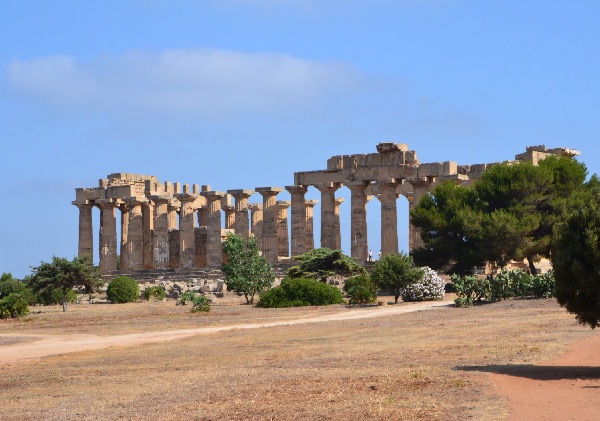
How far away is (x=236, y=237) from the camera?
45906 mm

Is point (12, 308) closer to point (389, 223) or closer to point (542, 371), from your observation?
point (389, 223)

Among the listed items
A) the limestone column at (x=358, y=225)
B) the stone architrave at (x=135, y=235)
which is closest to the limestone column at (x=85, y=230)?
the stone architrave at (x=135, y=235)

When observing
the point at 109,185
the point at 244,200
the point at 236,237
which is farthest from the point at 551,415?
the point at 109,185

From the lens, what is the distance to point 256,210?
74562 millimetres

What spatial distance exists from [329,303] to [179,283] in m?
18.9

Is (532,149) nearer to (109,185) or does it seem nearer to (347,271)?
(347,271)

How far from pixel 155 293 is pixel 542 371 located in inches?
1494

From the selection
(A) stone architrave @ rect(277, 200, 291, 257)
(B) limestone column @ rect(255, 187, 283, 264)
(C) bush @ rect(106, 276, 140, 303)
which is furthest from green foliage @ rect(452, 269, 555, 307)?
(A) stone architrave @ rect(277, 200, 291, 257)

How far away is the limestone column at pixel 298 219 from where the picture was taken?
201ft

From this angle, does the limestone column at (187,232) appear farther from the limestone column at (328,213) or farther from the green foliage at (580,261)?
the green foliage at (580,261)

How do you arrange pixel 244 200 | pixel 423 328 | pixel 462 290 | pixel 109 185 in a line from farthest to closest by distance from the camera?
pixel 109 185
pixel 244 200
pixel 462 290
pixel 423 328

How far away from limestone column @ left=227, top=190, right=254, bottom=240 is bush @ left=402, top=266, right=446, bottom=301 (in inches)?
1143

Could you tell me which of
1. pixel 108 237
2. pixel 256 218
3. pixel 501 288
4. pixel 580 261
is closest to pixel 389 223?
pixel 256 218

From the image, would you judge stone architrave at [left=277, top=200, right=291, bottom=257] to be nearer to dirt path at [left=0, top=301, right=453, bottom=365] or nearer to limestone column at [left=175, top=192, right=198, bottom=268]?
limestone column at [left=175, top=192, right=198, bottom=268]
